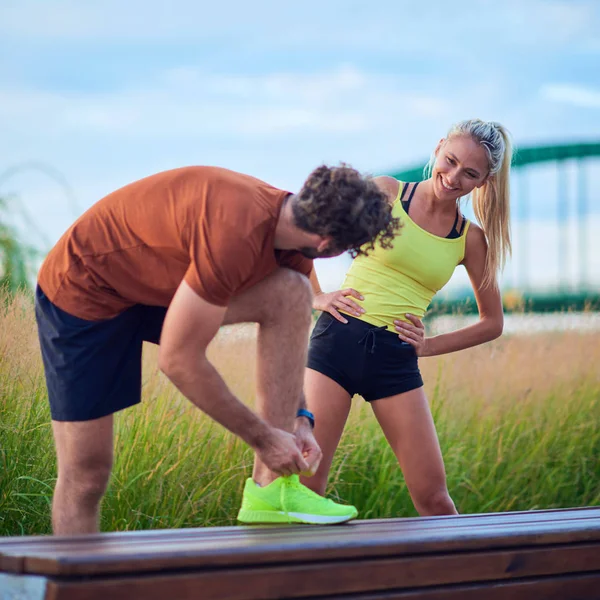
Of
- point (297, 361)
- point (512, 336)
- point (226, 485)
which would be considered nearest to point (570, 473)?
point (512, 336)

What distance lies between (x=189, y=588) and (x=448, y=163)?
5.47ft

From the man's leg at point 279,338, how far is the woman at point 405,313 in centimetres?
49

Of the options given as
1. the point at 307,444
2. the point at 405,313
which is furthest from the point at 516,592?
the point at 405,313

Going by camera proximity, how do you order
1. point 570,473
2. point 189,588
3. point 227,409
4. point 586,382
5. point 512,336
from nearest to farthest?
point 189,588 → point 227,409 → point 570,473 → point 586,382 → point 512,336

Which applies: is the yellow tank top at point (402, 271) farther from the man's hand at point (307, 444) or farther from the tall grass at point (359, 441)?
the tall grass at point (359, 441)

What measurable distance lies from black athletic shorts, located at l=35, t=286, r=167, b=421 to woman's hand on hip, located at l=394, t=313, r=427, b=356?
0.85 meters

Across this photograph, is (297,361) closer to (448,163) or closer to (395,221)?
(395,221)

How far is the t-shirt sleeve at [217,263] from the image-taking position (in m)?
2.00

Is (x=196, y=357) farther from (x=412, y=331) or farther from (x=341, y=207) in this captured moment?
(x=412, y=331)

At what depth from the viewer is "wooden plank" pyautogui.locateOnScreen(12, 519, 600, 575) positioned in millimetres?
1622

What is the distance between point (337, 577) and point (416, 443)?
1069mm

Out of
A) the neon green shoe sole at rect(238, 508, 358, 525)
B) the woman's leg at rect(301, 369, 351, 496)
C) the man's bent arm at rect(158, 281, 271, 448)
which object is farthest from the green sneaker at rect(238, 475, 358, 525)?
the woman's leg at rect(301, 369, 351, 496)

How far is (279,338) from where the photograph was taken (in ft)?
7.71

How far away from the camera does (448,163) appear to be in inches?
114
